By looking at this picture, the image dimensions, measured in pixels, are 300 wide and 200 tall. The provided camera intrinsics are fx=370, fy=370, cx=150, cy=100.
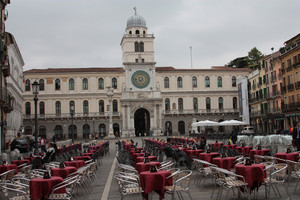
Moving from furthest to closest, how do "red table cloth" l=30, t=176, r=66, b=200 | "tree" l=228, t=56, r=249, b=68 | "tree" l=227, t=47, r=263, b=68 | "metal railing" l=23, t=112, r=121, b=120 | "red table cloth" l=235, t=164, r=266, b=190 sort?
"tree" l=228, t=56, r=249, b=68
"tree" l=227, t=47, r=263, b=68
"metal railing" l=23, t=112, r=121, b=120
"red table cloth" l=235, t=164, r=266, b=190
"red table cloth" l=30, t=176, r=66, b=200

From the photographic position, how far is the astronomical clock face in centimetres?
6782

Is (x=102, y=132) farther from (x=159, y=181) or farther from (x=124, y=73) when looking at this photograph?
(x=159, y=181)

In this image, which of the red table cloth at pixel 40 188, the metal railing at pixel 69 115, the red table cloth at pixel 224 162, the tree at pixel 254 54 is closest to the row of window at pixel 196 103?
the metal railing at pixel 69 115

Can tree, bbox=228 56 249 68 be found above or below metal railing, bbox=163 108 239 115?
above

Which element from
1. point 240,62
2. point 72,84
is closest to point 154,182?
point 72,84

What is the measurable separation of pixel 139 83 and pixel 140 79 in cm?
77

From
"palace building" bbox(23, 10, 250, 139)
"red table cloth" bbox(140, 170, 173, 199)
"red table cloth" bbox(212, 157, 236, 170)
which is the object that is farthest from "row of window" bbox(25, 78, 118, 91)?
"red table cloth" bbox(140, 170, 173, 199)

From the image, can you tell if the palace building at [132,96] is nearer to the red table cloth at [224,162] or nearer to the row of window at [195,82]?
the row of window at [195,82]

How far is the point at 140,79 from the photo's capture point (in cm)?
6806

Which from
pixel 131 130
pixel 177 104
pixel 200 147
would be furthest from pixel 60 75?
pixel 200 147

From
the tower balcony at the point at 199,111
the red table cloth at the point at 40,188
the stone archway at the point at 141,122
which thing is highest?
the tower balcony at the point at 199,111

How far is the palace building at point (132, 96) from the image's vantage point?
6694cm

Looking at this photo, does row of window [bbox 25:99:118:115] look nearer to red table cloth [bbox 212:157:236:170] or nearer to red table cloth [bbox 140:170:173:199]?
red table cloth [bbox 212:157:236:170]

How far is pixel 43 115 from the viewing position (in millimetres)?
67500
